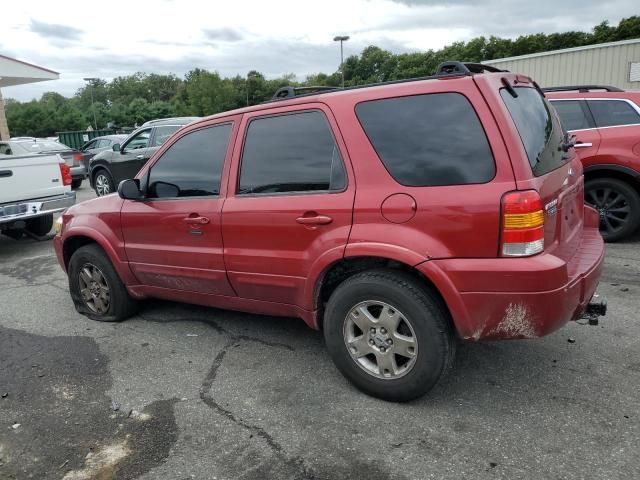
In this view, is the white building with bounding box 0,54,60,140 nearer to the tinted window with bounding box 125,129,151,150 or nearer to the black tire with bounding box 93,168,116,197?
the black tire with bounding box 93,168,116,197

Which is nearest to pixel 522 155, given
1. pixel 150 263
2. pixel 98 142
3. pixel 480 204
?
pixel 480 204

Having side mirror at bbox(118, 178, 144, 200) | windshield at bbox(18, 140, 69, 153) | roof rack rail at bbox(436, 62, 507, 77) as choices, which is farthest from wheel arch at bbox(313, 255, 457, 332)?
windshield at bbox(18, 140, 69, 153)

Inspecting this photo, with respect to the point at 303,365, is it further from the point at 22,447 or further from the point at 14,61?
the point at 14,61

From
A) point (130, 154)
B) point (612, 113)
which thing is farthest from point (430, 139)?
point (130, 154)

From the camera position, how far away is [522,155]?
2.69 metres

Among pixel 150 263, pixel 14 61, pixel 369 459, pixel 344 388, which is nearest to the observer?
pixel 369 459

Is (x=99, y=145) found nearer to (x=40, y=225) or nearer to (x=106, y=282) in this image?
(x=40, y=225)

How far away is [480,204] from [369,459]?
4.56 ft

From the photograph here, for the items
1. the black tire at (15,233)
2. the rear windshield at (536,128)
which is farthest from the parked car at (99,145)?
the rear windshield at (536,128)

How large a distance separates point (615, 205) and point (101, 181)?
1180 cm

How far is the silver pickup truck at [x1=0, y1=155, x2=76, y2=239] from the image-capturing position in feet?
23.4

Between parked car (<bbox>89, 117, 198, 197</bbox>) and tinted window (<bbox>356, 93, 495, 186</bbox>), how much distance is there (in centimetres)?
929

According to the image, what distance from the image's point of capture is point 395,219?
2.90m

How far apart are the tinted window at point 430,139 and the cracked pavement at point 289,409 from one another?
4.41ft
